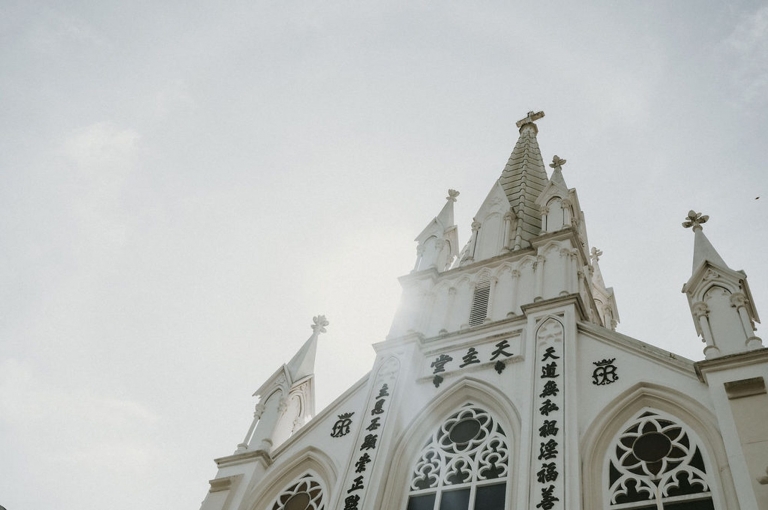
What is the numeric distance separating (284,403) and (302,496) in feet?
10.0

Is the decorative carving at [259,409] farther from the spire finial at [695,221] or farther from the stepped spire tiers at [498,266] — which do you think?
the spire finial at [695,221]

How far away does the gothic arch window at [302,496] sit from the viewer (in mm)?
15078

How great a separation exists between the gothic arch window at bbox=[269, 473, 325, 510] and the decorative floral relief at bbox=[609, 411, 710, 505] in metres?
6.08

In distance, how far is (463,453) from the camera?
14.2 metres

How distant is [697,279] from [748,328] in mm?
1749

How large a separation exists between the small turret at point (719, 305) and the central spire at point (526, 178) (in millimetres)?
6475

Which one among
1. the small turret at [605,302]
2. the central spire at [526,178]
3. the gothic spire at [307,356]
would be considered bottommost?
the gothic spire at [307,356]

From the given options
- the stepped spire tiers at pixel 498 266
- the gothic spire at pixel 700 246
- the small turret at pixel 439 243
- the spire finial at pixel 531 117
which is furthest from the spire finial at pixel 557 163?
the spire finial at pixel 531 117

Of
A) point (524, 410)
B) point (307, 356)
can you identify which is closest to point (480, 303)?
point (307, 356)

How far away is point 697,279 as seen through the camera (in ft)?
48.5

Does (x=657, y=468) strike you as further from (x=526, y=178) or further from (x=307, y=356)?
(x=526, y=178)

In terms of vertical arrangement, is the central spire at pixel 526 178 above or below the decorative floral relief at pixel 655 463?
above

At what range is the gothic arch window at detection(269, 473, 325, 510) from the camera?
15.1 metres

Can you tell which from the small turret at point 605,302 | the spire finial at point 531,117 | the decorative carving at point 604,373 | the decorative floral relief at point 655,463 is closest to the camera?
the decorative floral relief at point 655,463
